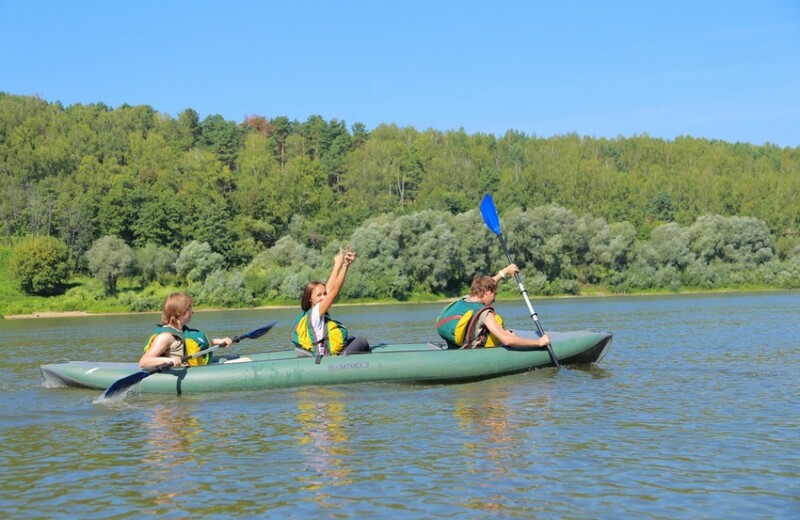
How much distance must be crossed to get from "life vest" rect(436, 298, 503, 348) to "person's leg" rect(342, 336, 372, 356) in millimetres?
1079

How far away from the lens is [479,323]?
1288cm

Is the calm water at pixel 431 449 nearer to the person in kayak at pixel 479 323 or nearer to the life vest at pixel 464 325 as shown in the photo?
the person in kayak at pixel 479 323

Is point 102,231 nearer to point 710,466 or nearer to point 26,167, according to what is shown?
point 26,167

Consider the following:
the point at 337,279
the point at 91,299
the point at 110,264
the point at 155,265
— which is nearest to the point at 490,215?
the point at 337,279

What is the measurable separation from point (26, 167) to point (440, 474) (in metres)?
81.7

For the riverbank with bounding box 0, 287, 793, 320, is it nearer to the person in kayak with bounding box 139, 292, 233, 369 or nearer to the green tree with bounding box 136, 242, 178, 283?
the green tree with bounding box 136, 242, 178, 283

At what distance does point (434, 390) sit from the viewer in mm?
12102

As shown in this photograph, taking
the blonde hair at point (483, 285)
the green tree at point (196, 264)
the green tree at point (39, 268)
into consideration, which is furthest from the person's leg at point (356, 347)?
the green tree at point (39, 268)

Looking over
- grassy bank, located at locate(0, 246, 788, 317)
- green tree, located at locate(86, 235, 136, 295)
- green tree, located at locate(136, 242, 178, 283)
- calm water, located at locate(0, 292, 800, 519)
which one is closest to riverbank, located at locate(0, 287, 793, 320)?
grassy bank, located at locate(0, 246, 788, 317)

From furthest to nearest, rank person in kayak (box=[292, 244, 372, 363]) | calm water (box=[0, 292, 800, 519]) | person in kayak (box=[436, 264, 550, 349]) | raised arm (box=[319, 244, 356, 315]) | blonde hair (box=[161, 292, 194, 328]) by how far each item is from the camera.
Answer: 1. person in kayak (box=[436, 264, 550, 349])
2. person in kayak (box=[292, 244, 372, 363])
3. raised arm (box=[319, 244, 356, 315])
4. blonde hair (box=[161, 292, 194, 328])
5. calm water (box=[0, 292, 800, 519])

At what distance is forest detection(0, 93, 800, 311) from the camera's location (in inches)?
2093

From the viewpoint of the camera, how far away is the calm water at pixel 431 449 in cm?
657

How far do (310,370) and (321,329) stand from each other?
65 centimetres

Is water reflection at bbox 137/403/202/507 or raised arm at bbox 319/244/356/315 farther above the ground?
raised arm at bbox 319/244/356/315
